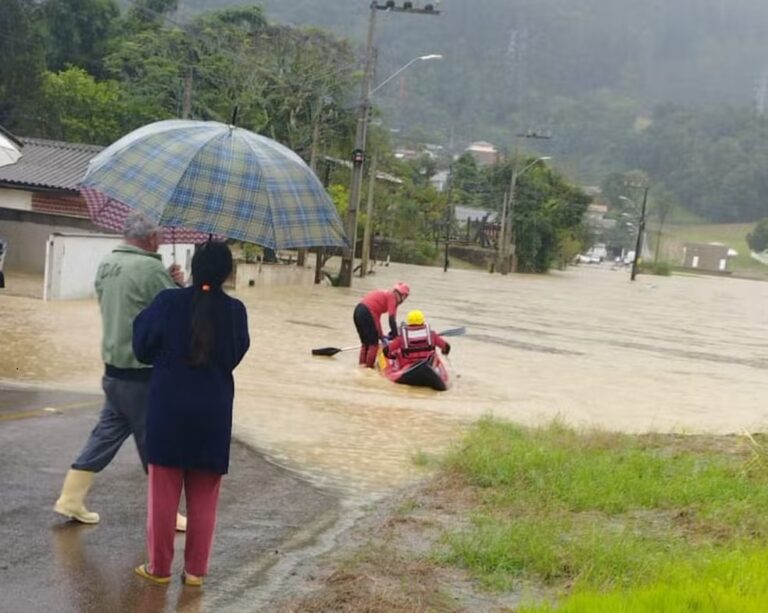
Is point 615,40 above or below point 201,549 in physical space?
above

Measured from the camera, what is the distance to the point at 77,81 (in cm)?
4691

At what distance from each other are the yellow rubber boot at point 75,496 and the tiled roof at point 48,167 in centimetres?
2280

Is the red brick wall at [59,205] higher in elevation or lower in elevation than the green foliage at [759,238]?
lower

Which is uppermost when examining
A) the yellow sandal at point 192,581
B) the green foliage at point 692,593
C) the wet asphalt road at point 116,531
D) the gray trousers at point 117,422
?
the gray trousers at point 117,422

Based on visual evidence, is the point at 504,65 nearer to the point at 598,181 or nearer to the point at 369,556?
the point at 598,181

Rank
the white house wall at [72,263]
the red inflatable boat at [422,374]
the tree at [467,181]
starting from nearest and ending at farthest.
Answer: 1. the red inflatable boat at [422,374]
2. the white house wall at [72,263]
3. the tree at [467,181]

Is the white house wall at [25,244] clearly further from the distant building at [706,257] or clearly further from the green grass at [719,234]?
the green grass at [719,234]

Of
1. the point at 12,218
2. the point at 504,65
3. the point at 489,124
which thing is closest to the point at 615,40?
the point at 504,65

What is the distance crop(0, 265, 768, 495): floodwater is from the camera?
11445 mm

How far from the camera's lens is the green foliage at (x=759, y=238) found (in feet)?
497

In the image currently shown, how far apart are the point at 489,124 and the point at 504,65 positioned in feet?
48.7

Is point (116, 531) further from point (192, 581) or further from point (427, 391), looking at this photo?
point (427, 391)

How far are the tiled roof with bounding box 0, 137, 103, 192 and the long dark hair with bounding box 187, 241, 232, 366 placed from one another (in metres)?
23.9

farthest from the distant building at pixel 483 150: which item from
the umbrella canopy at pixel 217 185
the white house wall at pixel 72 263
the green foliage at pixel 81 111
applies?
the umbrella canopy at pixel 217 185
